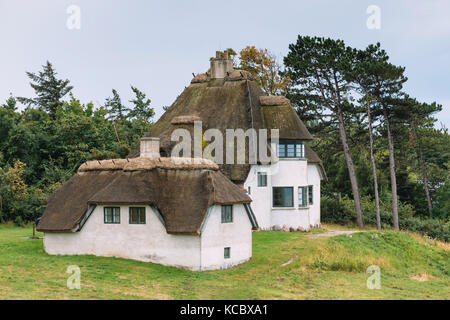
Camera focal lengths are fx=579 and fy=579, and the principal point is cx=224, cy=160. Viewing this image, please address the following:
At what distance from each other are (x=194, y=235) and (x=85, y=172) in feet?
26.9

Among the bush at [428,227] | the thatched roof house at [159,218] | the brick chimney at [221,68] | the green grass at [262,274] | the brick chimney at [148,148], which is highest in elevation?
the brick chimney at [221,68]

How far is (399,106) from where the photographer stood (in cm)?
4288

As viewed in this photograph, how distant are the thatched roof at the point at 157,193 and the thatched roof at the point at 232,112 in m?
8.43

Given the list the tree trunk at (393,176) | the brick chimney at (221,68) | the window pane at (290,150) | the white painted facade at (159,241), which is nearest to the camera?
the white painted facade at (159,241)

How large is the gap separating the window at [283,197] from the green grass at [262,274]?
498 cm

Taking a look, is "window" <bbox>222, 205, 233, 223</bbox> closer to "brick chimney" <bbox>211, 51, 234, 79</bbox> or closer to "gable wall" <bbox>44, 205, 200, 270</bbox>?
"gable wall" <bbox>44, 205, 200, 270</bbox>

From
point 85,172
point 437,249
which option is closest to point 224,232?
point 85,172

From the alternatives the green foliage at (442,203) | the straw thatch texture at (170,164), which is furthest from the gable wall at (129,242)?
the green foliage at (442,203)

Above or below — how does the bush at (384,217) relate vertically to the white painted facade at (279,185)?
below

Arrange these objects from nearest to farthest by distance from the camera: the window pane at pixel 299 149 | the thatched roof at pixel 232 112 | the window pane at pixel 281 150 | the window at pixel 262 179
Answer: the window at pixel 262 179 → the thatched roof at pixel 232 112 → the window pane at pixel 281 150 → the window pane at pixel 299 149

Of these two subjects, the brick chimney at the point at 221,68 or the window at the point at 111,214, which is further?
the brick chimney at the point at 221,68

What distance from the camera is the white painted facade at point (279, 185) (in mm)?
35781

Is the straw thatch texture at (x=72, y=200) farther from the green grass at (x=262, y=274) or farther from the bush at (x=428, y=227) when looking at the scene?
the bush at (x=428, y=227)
